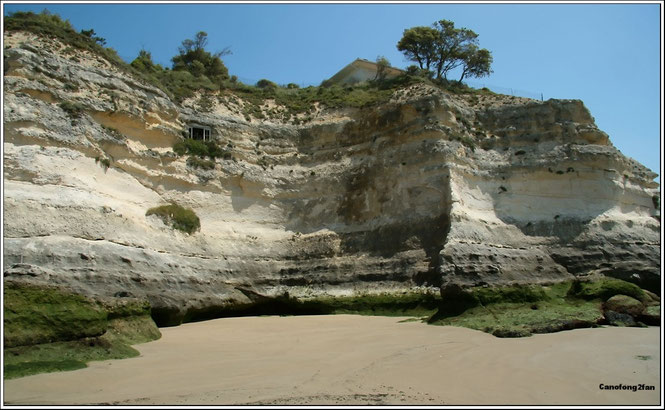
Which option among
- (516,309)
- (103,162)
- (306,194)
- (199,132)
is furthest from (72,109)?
(516,309)

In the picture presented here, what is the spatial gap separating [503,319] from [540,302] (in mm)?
2603

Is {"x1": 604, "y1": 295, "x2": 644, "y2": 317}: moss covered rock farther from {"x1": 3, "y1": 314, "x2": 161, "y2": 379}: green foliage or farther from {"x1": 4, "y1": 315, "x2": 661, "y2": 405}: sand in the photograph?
{"x1": 3, "y1": 314, "x2": 161, "y2": 379}: green foliage

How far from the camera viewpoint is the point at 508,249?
1888cm

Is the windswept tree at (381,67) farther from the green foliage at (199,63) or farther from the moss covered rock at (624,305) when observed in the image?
the moss covered rock at (624,305)

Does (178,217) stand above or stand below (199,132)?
below

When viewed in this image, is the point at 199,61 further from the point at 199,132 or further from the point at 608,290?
the point at 608,290

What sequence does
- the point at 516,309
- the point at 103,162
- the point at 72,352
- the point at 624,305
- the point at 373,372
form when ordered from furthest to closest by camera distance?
the point at 103,162, the point at 516,309, the point at 624,305, the point at 72,352, the point at 373,372

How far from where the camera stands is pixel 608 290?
53.5ft

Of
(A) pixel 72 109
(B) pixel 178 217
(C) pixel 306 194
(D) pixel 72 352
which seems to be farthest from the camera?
(C) pixel 306 194

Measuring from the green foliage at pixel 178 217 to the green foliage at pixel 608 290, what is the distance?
13855mm

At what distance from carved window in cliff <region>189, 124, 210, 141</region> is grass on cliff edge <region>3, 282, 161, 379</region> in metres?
13.1

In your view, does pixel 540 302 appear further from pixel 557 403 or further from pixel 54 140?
pixel 54 140

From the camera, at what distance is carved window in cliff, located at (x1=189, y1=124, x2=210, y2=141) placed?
23.9 metres

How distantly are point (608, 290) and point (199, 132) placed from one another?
17662 mm
